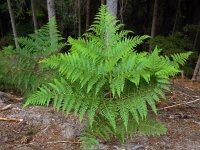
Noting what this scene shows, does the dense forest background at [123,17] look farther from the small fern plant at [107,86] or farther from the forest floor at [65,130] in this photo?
the small fern plant at [107,86]

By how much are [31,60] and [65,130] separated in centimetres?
163

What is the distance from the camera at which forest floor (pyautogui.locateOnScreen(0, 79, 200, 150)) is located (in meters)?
3.26

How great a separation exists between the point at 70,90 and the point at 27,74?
180 centimetres

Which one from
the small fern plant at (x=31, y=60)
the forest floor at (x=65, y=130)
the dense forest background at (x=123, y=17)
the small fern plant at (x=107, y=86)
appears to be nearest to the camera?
the small fern plant at (x=107, y=86)

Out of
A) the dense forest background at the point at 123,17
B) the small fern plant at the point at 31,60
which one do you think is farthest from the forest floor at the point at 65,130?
the dense forest background at the point at 123,17

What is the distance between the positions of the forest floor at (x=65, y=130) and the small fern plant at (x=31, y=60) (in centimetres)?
49

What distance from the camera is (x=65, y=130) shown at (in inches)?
140

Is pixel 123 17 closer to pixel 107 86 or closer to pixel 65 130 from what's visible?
pixel 65 130

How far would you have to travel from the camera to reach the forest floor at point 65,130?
3.26m

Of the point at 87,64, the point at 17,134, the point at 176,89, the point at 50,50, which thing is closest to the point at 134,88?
the point at 87,64

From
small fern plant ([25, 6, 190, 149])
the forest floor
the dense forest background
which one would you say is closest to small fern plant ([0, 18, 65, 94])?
the forest floor

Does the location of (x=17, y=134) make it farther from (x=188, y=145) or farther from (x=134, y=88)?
(x=188, y=145)

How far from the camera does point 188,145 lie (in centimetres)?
329

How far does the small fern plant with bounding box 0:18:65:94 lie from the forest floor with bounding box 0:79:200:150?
0.49m
